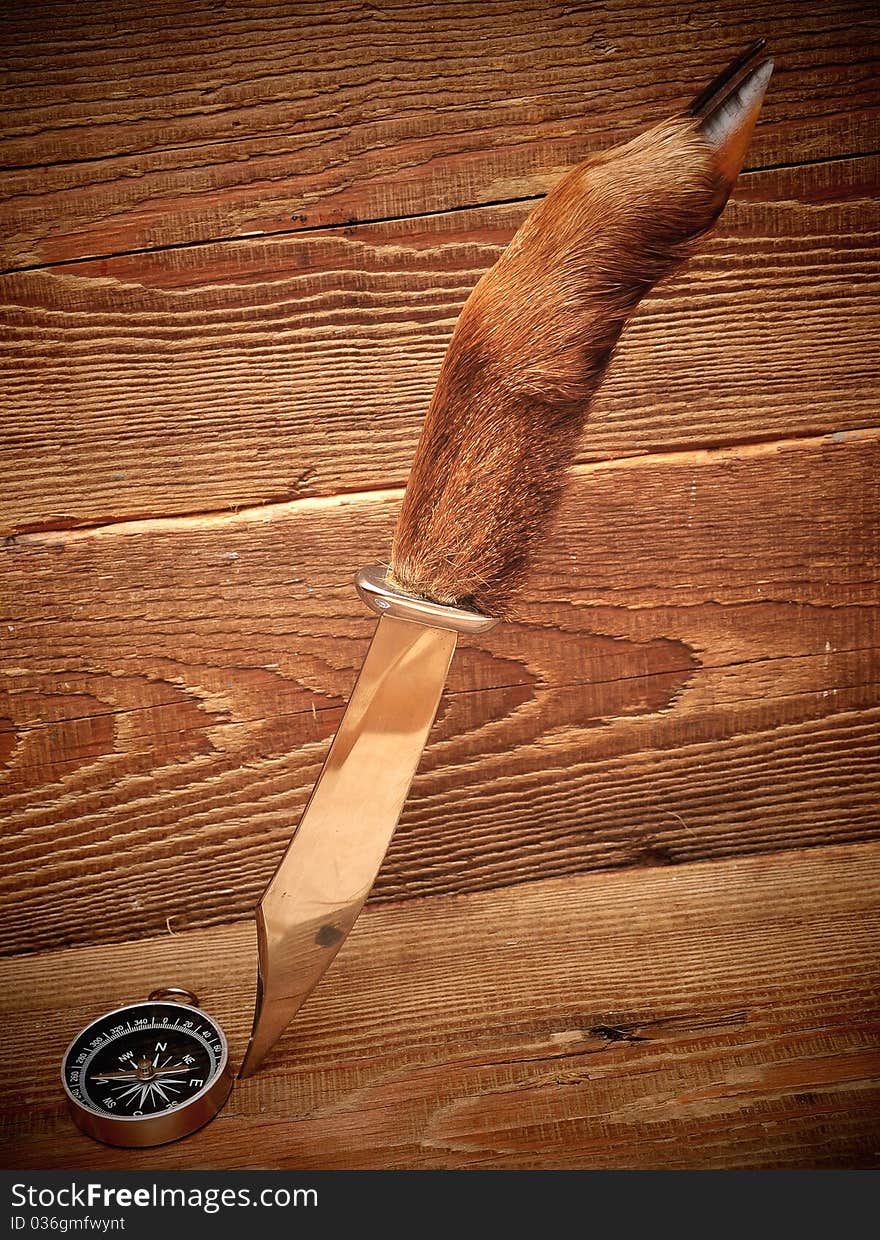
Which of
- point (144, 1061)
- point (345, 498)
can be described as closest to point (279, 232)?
point (345, 498)

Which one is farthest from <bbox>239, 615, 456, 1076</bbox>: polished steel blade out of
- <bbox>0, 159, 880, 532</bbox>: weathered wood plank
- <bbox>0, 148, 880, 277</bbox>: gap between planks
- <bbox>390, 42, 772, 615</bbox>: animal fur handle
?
<bbox>0, 148, 880, 277</bbox>: gap between planks

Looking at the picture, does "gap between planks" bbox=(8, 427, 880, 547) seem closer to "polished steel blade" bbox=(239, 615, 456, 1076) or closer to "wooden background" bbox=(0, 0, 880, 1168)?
"wooden background" bbox=(0, 0, 880, 1168)

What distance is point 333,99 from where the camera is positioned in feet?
2.12

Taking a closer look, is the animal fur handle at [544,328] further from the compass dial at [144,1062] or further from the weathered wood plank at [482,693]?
the compass dial at [144,1062]

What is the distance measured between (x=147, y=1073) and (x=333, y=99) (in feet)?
2.19

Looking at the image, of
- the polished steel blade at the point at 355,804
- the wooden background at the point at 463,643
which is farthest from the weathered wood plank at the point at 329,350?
the polished steel blade at the point at 355,804

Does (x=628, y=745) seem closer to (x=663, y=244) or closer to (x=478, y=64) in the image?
(x=663, y=244)

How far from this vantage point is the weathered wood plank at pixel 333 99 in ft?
2.09

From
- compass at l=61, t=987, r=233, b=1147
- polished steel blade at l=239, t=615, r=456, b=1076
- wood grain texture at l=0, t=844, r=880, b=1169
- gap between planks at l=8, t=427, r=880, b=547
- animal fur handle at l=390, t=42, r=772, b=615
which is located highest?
animal fur handle at l=390, t=42, r=772, b=615

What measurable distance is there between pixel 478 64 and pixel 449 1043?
68 centimetres

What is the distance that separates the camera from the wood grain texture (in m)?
0.64

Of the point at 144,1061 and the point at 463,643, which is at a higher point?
the point at 463,643

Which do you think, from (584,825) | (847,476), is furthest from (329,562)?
(847,476)

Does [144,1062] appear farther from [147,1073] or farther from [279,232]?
[279,232]
